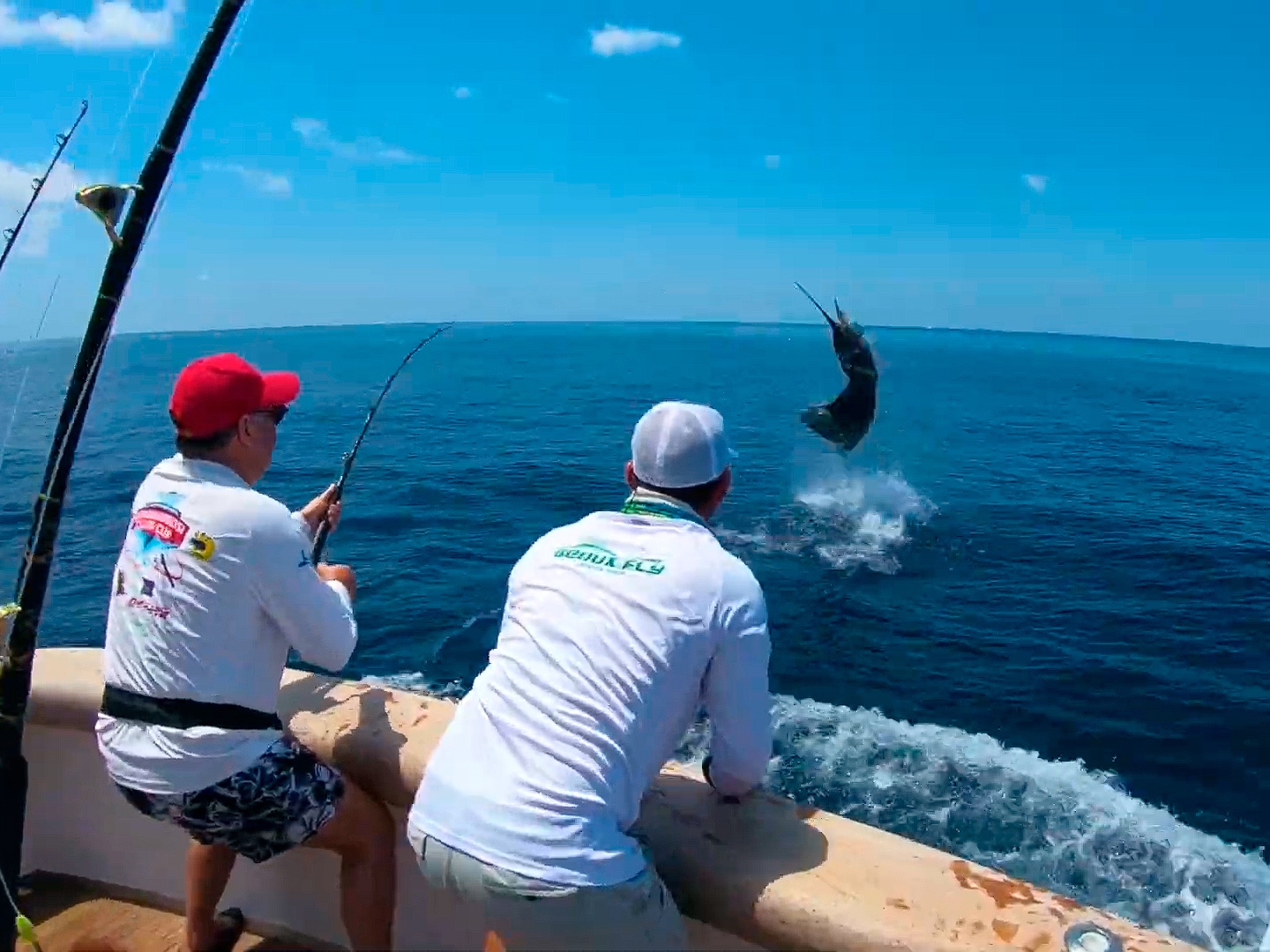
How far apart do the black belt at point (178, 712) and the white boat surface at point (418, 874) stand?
0.44 m

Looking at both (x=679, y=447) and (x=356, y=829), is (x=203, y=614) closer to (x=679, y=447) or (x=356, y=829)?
(x=356, y=829)

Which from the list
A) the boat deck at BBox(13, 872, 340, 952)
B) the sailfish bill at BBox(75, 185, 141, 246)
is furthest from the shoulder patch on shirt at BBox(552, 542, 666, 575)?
the boat deck at BBox(13, 872, 340, 952)

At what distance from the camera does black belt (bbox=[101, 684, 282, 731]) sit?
2.05 m

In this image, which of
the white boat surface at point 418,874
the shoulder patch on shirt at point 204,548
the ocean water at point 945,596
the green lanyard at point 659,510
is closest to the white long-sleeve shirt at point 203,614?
the shoulder patch on shirt at point 204,548

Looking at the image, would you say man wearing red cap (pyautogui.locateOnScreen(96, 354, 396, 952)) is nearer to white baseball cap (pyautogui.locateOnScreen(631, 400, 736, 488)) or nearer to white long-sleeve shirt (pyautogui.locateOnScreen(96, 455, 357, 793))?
white long-sleeve shirt (pyautogui.locateOnScreen(96, 455, 357, 793))

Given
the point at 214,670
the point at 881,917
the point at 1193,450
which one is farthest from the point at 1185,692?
the point at 1193,450

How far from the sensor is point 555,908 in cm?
161

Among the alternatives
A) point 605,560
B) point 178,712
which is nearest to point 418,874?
point 178,712

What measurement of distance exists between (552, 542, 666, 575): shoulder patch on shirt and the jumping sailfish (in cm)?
1118

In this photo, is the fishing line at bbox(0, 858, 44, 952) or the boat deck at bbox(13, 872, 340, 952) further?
the boat deck at bbox(13, 872, 340, 952)

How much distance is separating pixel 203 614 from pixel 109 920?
1.60 m

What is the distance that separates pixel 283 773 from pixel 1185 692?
31.7ft

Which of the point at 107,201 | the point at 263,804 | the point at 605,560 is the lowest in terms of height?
the point at 263,804

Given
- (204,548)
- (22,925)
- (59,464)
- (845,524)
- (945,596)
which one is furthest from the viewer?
(845,524)
